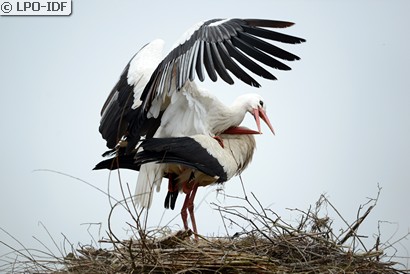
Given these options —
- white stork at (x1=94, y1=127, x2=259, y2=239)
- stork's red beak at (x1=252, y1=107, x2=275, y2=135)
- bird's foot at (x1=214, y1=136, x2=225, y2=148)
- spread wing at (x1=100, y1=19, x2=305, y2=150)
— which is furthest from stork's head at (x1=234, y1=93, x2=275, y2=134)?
spread wing at (x1=100, y1=19, x2=305, y2=150)

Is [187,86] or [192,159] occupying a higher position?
[187,86]

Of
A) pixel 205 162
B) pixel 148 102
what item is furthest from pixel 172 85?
pixel 205 162

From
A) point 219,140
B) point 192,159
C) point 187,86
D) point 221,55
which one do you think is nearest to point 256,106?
point 219,140

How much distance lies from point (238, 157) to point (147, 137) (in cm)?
60

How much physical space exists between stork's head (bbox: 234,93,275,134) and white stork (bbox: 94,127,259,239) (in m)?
0.12

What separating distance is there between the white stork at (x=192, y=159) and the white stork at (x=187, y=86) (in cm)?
11

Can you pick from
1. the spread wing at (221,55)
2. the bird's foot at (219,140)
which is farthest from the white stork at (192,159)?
the spread wing at (221,55)

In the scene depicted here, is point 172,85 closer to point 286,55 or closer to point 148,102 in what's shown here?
point 148,102

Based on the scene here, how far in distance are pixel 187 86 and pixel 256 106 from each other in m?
0.62

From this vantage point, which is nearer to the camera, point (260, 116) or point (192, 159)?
point (192, 159)

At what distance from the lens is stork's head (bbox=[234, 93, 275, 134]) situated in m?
5.15

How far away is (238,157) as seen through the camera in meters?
4.93

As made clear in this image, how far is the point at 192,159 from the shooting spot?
14.7 ft

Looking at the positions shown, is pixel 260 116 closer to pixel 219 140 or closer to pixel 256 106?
pixel 256 106
